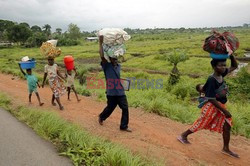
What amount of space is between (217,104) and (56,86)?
157 inches

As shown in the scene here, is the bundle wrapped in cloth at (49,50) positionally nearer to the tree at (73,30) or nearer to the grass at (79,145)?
the grass at (79,145)

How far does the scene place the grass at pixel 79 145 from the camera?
2824 mm

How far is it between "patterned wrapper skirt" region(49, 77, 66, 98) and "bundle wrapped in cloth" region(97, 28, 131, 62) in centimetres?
237

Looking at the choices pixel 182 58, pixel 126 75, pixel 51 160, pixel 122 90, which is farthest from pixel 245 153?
pixel 126 75

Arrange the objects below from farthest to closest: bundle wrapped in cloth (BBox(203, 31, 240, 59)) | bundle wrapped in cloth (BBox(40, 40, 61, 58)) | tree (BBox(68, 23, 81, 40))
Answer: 1. tree (BBox(68, 23, 81, 40))
2. bundle wrapped in cloth (BBox(40, 40, 61, 58))
3. bundle wrapped in cloth (BBox(203, 31, 240, 59))

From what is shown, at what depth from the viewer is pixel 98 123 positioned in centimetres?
472

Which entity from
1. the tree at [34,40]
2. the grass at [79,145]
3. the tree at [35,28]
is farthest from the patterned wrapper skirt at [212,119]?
the tree at [35,28]

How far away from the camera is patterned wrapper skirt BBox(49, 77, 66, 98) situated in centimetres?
582

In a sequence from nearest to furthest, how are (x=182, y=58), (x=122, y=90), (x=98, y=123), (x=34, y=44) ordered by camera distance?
1. (x=122, y=90)
2. (x=98, y=123)
3. (x=182, y=58)
4. (x=34, y=44)

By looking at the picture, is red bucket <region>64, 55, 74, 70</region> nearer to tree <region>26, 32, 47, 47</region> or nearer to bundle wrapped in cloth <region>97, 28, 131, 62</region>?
bundle wrapped in cloth <region>97, 28, 131, 62</region>

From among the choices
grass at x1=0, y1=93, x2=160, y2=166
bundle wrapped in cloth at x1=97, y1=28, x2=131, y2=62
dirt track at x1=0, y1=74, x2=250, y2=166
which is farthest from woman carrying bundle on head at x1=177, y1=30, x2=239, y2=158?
bundle wrapped in cloth at x1=97, y1=28, x2=131, y2=62

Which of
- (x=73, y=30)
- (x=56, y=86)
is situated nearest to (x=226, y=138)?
(x=56, y=86)

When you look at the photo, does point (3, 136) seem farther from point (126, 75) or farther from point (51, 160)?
point (126, 75)

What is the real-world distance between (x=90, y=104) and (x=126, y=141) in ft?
9.29
